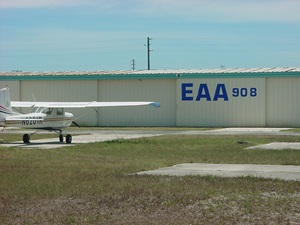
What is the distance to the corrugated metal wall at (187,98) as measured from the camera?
161 ft

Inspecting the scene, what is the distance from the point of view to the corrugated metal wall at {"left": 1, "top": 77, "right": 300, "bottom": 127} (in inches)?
1934

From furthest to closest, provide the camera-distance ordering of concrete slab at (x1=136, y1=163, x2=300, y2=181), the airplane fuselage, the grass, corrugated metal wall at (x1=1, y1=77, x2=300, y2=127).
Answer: corrugated metal wall at (x1=1, y1=77, x2=300, y2=127) < the airplane fuselage < concrete slab at (x1=136, y1=163, x2=300, y2=181) < the grass

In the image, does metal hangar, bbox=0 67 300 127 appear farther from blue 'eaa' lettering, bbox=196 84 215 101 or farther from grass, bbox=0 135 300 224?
grass, bbox=0 135 300 224

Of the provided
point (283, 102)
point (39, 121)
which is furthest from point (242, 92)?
point (39, 121)

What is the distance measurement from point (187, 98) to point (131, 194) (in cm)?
3739

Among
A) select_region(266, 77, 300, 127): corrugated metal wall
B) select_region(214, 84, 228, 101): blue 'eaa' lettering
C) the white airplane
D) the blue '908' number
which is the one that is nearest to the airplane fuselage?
the white airplane

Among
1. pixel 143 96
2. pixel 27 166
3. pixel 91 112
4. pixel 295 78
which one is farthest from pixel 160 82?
pixel 27 166

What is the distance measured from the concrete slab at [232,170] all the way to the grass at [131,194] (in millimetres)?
810

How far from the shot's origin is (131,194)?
48.0 feet

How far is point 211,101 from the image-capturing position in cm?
5088

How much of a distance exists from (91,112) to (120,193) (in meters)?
39.6

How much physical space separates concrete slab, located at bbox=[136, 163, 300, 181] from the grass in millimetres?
810

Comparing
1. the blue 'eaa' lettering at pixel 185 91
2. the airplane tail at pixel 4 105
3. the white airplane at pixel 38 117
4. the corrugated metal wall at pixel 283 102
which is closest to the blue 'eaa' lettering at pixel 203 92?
the blue 'eaa' lettering at pixel 185 91

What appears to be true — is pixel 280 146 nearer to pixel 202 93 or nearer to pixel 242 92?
pixel 242 92
